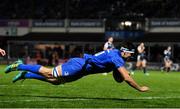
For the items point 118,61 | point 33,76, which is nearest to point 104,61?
point 118,61

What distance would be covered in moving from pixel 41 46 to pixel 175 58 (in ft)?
51.1

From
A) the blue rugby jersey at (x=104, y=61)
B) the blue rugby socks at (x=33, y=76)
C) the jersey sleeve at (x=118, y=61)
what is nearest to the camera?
the jersey sleeve at (x=118, y=61)

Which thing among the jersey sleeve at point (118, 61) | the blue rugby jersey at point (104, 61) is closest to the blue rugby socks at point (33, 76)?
the blue rugby jersey at point (104, 61)

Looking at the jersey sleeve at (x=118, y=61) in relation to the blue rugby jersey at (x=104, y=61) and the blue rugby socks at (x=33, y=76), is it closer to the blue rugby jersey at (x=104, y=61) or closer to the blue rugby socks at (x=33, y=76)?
the blue rugby jersey at (x=104, y=61)

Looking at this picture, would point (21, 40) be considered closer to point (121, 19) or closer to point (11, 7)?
point (11, 7)

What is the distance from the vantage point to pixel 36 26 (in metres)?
61.9

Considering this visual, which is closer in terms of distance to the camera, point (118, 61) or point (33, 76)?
point (118, 61)

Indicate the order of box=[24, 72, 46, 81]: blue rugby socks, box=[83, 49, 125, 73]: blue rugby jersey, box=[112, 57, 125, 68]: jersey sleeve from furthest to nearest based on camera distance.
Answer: box=[24, 72, 46, 81]: blue rugby socks, box=[83, 49, 125, 73]: blue rugby jersey, box=[112, 57, 125, 68]: jersey sleeve

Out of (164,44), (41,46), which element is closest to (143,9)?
(164,44)

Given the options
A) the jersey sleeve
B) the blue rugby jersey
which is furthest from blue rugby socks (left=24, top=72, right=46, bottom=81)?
the jersey sleeve

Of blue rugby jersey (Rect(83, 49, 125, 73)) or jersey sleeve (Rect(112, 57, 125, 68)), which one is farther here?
blue rugby jersey (Rect(83, 49, 125, 73))

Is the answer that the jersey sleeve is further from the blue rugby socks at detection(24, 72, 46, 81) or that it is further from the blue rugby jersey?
the blue rugby socks at detection(24, 72, 46, 81)

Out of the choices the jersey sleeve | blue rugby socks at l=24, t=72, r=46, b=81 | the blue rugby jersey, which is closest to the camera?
the jersey sleeve

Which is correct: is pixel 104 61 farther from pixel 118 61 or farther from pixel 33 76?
pixel 33 76
